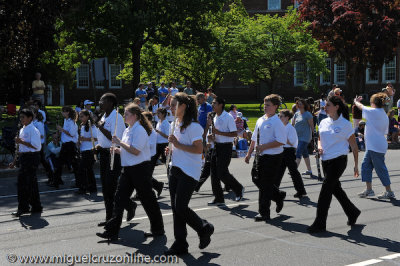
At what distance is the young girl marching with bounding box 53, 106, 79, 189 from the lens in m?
12.2

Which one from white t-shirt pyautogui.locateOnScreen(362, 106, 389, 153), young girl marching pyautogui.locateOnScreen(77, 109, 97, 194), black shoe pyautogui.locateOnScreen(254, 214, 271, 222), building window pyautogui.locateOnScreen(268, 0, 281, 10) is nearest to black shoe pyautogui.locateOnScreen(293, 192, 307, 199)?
white t-shirt pyautogui.locateOnScreen(362, 106, 389, 153)

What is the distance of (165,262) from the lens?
258 inches

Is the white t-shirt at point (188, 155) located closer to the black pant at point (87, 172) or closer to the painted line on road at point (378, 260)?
the painted line on road at point (378, 260)

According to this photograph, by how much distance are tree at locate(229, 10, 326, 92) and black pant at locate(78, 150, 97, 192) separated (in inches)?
1053

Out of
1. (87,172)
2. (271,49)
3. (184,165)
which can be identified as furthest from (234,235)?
(271,49)

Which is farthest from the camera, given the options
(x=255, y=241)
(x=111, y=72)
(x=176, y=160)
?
(x=111, y=72)

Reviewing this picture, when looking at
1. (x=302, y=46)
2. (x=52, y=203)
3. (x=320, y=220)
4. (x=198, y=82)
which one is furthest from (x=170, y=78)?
(x=320, y=220)

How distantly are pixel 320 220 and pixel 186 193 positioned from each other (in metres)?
2.13

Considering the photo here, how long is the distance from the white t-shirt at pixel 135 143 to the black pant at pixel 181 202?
27.6 inches

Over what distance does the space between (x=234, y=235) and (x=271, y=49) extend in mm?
31759

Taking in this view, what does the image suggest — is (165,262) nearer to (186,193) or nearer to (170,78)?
(186,193)

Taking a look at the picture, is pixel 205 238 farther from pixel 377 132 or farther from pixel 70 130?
pixel 70 130

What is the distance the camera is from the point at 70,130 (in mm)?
12242

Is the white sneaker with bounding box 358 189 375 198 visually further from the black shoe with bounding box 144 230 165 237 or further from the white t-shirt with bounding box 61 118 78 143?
the white t-shirt with bounding box 61 118 78 143
